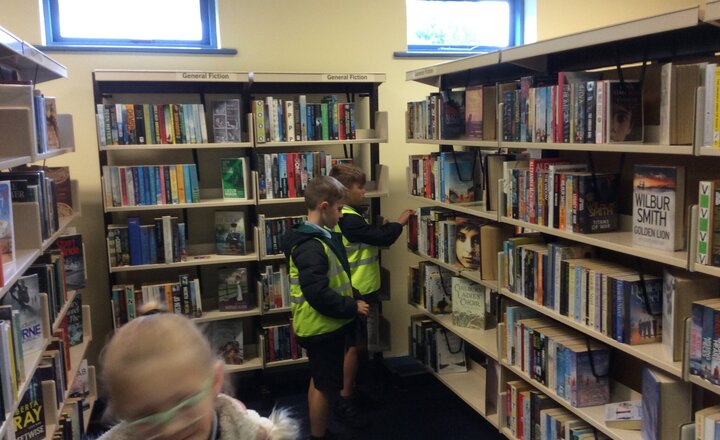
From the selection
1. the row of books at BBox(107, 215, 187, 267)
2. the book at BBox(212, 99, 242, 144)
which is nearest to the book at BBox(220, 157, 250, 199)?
the book at BBox(212, 99, 242, 144)

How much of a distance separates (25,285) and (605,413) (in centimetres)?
218

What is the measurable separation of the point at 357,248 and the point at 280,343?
80cm

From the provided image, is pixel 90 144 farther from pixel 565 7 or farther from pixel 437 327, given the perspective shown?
pixel 565 7

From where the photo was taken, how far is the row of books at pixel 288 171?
3.71 metres

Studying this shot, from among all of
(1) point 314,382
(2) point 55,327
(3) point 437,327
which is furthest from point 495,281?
(2) point 55,327

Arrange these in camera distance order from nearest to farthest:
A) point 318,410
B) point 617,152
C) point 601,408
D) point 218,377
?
point 218,377, point 601,408, point 617,152, point 318,410

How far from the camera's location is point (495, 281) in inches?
119

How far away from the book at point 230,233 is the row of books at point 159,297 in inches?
10.1

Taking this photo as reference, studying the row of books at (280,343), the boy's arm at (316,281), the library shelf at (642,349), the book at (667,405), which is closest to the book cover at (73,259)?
the row of books at (280,343)

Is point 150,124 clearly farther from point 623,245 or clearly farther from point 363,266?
point 623,245

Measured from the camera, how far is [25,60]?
8.64 feet

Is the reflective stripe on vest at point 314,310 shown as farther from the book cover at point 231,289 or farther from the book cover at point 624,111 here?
the book cover at point 624,111

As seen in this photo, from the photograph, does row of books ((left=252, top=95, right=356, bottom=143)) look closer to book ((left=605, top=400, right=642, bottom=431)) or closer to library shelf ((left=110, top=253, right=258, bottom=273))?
library shelf ((left=110, top=253, right=258, bottom=273))

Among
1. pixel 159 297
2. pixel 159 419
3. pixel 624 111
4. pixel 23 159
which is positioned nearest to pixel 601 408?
pixel 624 111
